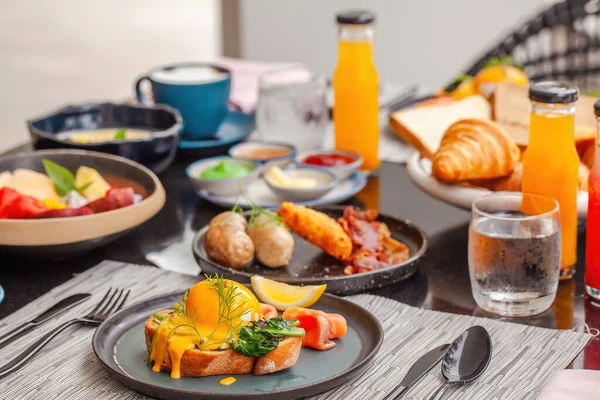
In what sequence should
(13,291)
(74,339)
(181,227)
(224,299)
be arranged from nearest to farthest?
(224,299) → (74,339) → (13,291) → (181,227)

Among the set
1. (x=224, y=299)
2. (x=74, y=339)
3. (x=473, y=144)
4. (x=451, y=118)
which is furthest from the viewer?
(x=451, y=118)

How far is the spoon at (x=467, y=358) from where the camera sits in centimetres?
107

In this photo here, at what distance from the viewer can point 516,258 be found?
1.22 meters

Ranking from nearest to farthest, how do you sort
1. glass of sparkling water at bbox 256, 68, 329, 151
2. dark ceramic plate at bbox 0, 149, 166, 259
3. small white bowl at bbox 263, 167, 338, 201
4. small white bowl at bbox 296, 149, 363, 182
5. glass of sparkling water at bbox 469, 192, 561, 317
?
glass of sparkling water at bbox 469, 192, 561, 317
dark ceramic plate at bbox 0, 149, 166, 259
small white bowl at bbox 263, 167, 338, 201
small white bowl at bbox 296, 149, 363, 182
glass of sparkling water at bbox 256, 68, 329, 151

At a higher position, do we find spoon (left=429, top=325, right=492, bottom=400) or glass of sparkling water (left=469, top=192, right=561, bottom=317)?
glass of sparkling water (left=469, top=192, right=561, bottom=317)

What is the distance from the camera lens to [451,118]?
2004 mm

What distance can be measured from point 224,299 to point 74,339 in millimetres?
272

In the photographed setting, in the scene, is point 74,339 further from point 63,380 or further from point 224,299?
point 224,299

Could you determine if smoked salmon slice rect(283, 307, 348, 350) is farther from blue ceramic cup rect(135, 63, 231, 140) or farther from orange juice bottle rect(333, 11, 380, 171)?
blue ceramic cup rect(135, 63, 231, 140)

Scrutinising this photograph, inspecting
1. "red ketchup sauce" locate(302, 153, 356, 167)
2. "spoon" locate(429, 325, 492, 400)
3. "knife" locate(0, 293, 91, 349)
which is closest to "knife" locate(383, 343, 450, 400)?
"spoon" locate(429, 325, 492, 400)

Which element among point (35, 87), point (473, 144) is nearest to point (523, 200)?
point (473, 144)

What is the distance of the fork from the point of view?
3.68 feet

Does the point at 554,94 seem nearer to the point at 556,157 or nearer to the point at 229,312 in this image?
the point at 556,157

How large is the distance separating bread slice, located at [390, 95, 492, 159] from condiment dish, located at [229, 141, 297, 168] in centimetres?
27
